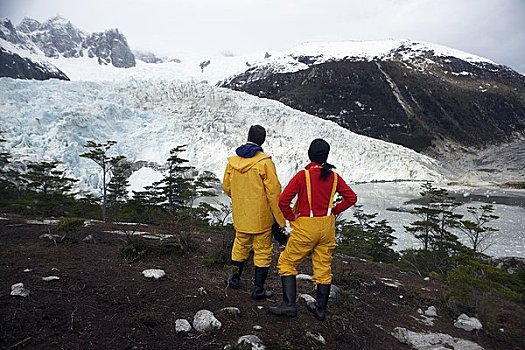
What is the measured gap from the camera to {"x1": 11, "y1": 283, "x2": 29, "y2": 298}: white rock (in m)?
2.67

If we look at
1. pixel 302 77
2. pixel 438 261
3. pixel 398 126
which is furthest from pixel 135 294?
pixel 302 77

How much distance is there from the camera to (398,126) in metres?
72.1

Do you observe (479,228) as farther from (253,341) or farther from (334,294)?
(253,341)

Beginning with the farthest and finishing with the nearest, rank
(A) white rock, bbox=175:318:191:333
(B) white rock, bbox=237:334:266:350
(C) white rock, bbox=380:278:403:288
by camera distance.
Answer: (C) white rock, bbox=380:278:403:288 < (A) white rock, bbox=175:318:191:333 < (B) white rock, bbox=237:334:266:350

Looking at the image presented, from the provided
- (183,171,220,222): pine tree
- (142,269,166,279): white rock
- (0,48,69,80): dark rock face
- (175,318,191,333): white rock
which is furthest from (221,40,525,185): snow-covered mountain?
(175,318,191,333): white rock

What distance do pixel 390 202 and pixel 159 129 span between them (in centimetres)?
1571

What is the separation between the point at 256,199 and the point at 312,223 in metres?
0.48

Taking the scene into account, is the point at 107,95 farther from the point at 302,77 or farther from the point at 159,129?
the point at 302,77

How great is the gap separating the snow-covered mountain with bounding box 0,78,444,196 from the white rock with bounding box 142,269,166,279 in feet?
61.1

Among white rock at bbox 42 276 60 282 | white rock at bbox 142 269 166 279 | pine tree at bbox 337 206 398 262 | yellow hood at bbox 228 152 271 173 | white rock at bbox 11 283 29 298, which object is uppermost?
yellow hood at bbox 228 152 271 173

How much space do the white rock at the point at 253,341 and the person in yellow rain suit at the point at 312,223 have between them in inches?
17.8

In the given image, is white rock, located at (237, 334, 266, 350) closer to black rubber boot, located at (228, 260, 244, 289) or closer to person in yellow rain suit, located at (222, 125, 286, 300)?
person in yellow rain suit, located at (222, 125, 286, 300)

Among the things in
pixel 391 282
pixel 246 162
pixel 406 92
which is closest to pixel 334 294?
pixel 246 162

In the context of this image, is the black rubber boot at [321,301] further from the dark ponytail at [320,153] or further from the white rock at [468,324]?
the white rock at [468,324]
